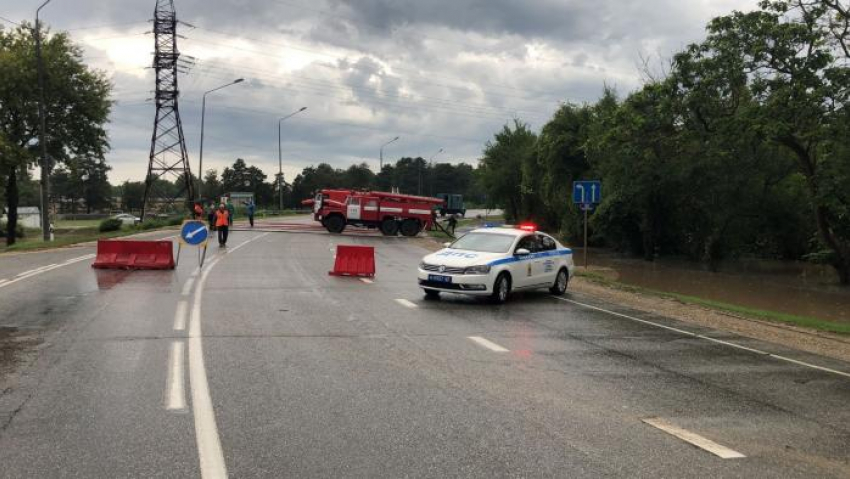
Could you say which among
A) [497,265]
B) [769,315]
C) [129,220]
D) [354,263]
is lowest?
[769,315]

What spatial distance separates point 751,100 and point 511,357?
73.1 feet

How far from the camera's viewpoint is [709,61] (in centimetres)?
2683

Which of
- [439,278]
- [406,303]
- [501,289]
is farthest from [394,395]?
[501,289]

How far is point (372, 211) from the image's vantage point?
41188mm

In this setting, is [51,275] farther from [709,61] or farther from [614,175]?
[614,175]

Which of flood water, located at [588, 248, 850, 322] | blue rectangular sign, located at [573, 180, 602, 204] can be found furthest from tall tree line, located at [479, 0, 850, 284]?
blue rectangular sign, located at [573, 180, 602, 204]

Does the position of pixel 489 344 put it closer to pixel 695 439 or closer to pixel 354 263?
pixel 695 439

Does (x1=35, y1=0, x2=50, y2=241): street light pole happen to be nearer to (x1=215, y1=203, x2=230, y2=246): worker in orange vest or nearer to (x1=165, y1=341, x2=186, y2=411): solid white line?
(x1=215, y1=203, x2=230, y2=246): worker in orange vest

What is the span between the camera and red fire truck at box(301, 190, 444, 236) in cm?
4103

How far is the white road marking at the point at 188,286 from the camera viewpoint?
14.0m

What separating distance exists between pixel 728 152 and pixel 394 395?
25279 mm

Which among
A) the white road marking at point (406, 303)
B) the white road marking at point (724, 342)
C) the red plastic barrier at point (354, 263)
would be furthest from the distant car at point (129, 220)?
the white road marking at point (724, 342)

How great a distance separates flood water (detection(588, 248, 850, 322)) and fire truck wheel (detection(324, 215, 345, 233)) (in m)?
13.1

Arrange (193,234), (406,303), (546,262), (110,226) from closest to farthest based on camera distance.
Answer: (406,303)
(546,262)
(193,234)
(110,226)
